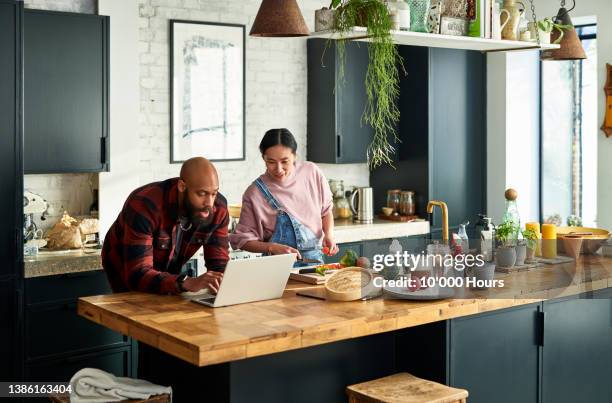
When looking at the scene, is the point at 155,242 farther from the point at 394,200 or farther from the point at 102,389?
the point at 394,200

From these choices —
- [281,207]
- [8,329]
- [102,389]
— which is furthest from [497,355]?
[8,329]

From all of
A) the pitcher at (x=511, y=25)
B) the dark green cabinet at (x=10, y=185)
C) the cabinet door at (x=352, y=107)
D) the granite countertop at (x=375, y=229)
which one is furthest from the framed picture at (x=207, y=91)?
the pitcher at (x=511, y=25)

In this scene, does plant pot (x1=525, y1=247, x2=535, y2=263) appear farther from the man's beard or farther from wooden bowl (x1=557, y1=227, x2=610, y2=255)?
the man's beard

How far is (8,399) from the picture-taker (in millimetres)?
5414

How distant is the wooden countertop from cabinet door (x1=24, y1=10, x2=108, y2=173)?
1834 mm

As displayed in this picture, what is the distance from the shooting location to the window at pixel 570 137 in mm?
7801

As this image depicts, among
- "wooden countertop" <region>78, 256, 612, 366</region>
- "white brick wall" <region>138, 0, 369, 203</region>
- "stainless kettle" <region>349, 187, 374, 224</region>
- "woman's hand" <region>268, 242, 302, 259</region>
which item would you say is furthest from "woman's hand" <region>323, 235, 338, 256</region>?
"stainless kettle" <region>349, 187, 374, 224</region>

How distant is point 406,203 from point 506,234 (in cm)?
261

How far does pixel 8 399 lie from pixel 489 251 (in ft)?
9.56

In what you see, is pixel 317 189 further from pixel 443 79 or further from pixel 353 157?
pixel 443 79

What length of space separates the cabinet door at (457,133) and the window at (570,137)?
567 millimetres

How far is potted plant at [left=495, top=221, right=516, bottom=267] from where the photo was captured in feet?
16.1

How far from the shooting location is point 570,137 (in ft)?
26.2

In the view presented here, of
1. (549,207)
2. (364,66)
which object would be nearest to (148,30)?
(364,66)
